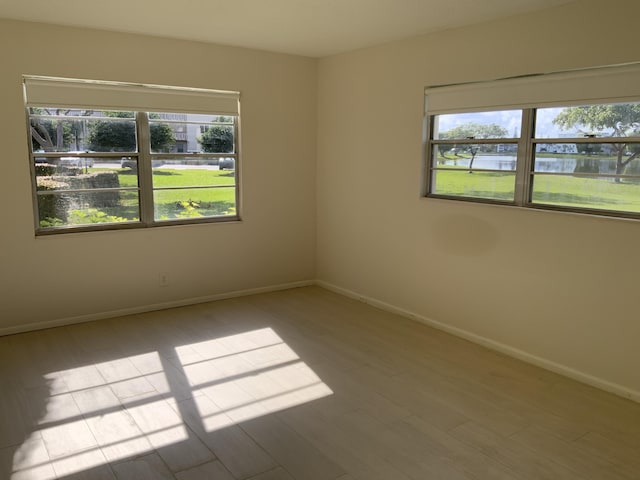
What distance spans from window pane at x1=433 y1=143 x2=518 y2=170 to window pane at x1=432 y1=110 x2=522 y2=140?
0.08 m

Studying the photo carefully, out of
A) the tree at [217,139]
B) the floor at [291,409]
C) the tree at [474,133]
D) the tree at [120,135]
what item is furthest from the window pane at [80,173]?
the tree at [474,133]

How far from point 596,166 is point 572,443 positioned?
1.75 meters

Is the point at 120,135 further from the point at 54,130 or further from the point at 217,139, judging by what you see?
the point at 217,139

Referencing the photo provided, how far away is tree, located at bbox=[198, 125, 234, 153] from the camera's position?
16.5 ft

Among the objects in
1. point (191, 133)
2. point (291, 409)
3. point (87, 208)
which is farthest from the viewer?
point (191, 133)

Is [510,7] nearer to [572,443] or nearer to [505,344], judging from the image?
[505,344]

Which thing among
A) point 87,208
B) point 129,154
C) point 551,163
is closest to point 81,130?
point 129,154

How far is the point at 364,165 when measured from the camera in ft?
16.7

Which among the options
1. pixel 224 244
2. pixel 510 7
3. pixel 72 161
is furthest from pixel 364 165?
pixel 72 161

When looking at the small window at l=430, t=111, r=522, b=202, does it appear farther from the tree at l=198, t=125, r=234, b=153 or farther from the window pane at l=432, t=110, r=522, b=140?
the tree at l=198, t=125, r=234, b=153

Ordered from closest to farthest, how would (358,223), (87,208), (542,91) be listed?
(542,91)
(87,208)
(358,223)

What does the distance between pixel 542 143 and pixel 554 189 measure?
337mm

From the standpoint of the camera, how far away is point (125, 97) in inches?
176

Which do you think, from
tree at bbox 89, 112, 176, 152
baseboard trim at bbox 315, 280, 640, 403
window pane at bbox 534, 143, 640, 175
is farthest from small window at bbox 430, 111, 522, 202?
tree at bbox 89, 112, 176, 152
